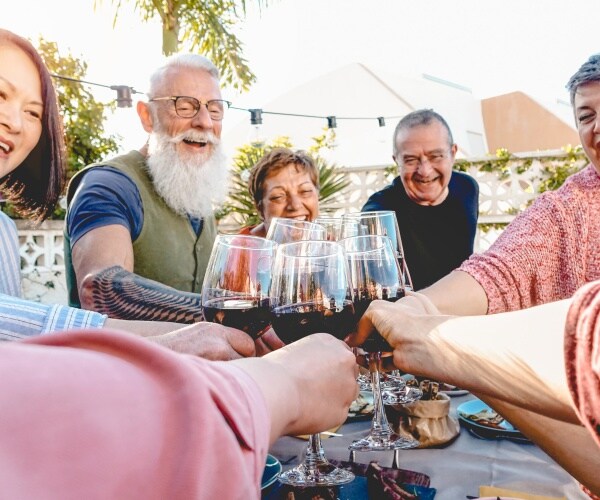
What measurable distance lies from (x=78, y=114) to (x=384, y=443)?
30.2 ft

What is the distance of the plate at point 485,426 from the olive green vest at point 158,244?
178 centimetres

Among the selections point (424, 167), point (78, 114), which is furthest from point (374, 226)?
point (78, 114)

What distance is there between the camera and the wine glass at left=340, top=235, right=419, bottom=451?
4.12 feet

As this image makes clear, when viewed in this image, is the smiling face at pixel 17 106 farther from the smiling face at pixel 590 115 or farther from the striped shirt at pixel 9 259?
the smiling face at pixel 590 115

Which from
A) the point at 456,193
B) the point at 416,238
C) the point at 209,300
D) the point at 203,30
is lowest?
the point at 209,300

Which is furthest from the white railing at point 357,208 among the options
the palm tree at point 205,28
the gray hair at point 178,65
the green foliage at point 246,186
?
the gray hair at point 178,65

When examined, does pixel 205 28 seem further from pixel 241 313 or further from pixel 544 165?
pixel 241 313

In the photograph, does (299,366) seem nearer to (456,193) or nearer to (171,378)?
(171,378)

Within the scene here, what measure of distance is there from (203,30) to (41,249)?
15.0ft

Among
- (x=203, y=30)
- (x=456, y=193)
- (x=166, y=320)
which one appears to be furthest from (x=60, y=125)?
(x=203, y=30)

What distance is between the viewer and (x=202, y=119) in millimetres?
3275

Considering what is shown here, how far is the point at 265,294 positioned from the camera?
1227mm

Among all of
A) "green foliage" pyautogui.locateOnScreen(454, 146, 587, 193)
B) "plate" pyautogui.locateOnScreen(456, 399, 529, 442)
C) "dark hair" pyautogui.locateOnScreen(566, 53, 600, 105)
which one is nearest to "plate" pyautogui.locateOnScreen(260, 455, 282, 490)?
"plate" pyautogui.locateOnScreen(456, 399, 529, 442)

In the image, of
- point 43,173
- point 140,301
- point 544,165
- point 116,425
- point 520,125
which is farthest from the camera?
point 520,125
